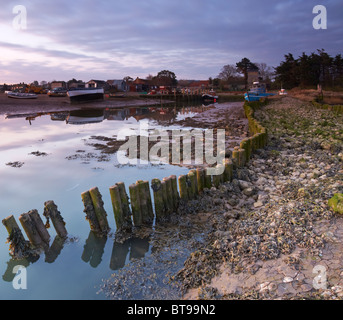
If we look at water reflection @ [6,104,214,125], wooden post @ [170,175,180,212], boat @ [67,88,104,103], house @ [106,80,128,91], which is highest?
house @ [106,80,128,91]

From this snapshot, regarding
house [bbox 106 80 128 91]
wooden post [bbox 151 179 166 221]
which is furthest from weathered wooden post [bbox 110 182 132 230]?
house [bbox 106 80 128 91]

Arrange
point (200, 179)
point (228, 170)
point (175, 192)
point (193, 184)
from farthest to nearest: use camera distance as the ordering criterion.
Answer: point (228, 170) → point (200, 179) → point (193, 184) → point (175, 192)

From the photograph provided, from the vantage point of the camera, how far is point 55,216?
20.4 ft

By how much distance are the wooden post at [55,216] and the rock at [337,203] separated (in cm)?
607

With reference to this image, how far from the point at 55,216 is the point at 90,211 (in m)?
0.78

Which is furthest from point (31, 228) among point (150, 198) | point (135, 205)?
point (150, 198)

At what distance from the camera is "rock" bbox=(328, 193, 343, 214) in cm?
566

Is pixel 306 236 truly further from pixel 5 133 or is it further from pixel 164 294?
Result: pixel 5 133

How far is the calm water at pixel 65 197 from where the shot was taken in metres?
5.31

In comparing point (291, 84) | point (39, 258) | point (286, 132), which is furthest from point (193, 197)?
point (291, 84)

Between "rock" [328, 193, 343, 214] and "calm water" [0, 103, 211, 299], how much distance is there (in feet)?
13.4

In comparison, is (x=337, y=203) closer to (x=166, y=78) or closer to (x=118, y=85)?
(x=118, y=85)

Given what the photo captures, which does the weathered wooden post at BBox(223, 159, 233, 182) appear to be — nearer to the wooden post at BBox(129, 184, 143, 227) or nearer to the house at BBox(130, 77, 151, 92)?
the wooden post at BBox(129, 184, 143, 227)
